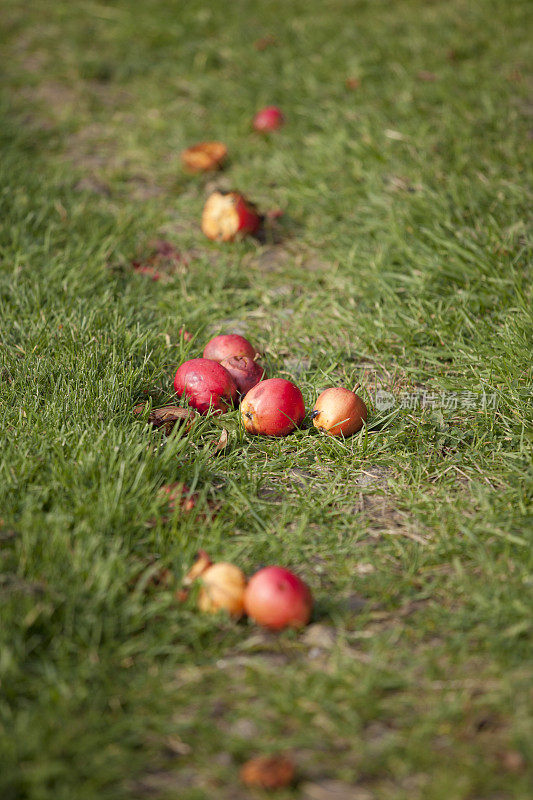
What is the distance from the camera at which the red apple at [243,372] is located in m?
2.79

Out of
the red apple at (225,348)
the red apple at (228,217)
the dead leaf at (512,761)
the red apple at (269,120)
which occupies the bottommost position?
the dead leaf at (512,761)

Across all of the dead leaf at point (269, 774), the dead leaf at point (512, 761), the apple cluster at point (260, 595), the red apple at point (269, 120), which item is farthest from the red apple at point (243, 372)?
the red apple at point (269, 120)

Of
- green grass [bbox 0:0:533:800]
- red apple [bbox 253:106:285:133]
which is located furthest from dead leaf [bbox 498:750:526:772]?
red apple [bbox 253:106:285:133]

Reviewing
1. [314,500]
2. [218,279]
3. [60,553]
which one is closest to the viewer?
[60,553]

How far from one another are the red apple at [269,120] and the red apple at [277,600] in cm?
371

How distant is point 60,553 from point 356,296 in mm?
2092

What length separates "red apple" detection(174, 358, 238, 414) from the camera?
2686 mm

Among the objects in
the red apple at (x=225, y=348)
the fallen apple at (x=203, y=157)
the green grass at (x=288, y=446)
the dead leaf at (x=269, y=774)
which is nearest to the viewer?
the dead leaf at (x=269, y=774)

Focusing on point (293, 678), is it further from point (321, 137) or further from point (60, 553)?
point (321, 137)

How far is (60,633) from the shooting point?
187 centimetres

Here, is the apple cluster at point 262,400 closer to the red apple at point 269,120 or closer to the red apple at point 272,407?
the red apple at point 272,407

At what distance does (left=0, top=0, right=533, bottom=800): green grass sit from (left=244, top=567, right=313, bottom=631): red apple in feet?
0.21

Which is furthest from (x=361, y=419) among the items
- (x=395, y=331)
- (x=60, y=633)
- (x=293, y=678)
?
(x=60, y=633)

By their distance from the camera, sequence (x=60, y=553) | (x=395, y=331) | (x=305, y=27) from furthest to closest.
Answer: (x=305, y=27)
(x=395, y=331)
(x=60, y=553)
